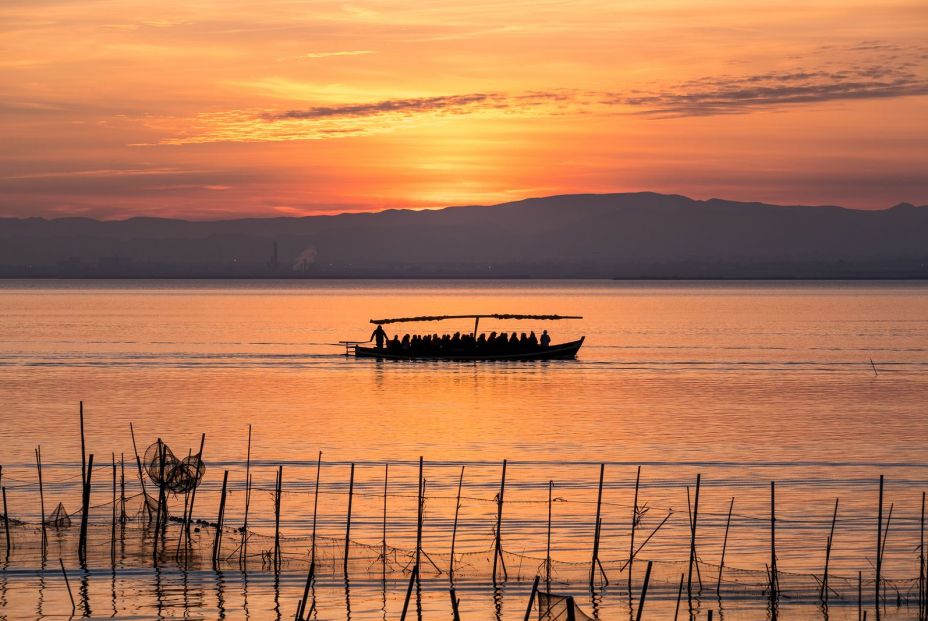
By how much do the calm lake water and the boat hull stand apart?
100cm

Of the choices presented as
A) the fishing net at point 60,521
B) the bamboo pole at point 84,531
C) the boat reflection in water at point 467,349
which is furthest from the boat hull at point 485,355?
the bamboo pole at point 84,531

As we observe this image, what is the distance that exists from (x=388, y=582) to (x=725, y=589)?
6.32 m

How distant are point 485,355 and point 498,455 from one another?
4064 cm

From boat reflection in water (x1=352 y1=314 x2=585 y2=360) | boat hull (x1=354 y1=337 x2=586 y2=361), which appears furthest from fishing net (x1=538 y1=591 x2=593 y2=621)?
boat reflection in water (x1=352 y1=314 x2=585 y2=360)

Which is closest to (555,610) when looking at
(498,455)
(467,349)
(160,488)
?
(160,488)

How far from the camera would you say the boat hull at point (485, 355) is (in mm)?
83944

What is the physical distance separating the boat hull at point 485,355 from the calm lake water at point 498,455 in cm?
100

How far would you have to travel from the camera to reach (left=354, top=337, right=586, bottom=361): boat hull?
275 ft

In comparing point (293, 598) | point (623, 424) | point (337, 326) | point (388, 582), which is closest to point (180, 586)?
point (293, 598)

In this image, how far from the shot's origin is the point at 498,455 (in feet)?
144

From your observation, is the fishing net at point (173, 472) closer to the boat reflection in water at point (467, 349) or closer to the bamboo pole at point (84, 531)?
the bamboo pole at point (84, 531)

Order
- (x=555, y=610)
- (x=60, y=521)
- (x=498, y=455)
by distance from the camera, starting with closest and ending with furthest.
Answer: (x=555, y=610), (x=60, y=521), (x=498, y=455)

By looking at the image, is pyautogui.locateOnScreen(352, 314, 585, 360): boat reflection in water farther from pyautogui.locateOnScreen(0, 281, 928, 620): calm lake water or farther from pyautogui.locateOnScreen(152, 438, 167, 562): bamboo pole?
pyautogui.locateOnScreen(152, 438, 167, 562): bamboo pole

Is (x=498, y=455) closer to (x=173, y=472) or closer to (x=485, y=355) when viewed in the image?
(x=173, y=472)
